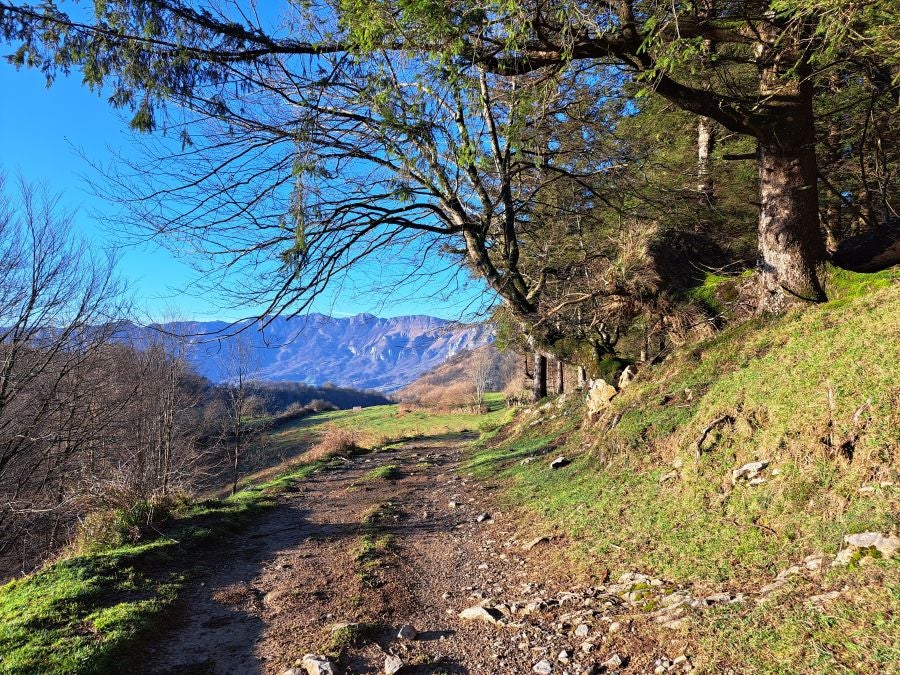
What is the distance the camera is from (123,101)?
442 cm

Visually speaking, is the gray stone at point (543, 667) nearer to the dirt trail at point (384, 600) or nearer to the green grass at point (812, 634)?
the dirt trail at point (384, 600)

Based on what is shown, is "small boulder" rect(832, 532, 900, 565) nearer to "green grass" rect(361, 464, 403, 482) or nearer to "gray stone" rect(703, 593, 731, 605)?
"gray stone" rect(703, 593, 731, 605)

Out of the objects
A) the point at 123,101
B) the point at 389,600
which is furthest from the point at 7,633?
the point at 123,101

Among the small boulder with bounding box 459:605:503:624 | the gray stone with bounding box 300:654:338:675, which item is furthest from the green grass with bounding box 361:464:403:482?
the gray stone with bounding box 300:654:338:675

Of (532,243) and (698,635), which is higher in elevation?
(532,243)

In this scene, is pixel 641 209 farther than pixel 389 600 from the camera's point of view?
Yes

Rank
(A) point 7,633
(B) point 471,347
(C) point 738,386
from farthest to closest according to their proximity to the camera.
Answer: (B) point 471,347 → (C) point 738,386 → (A) point 7,633

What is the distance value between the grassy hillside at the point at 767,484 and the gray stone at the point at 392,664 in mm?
1876

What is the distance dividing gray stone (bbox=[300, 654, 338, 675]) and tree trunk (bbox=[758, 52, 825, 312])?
21.9ft

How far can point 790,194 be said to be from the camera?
5.92 meters

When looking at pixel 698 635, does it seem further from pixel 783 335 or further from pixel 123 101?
pixel 123 101

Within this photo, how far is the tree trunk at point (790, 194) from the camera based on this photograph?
225 inches

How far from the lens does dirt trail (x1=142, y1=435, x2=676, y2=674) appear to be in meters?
3.13

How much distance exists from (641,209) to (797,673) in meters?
7.51
